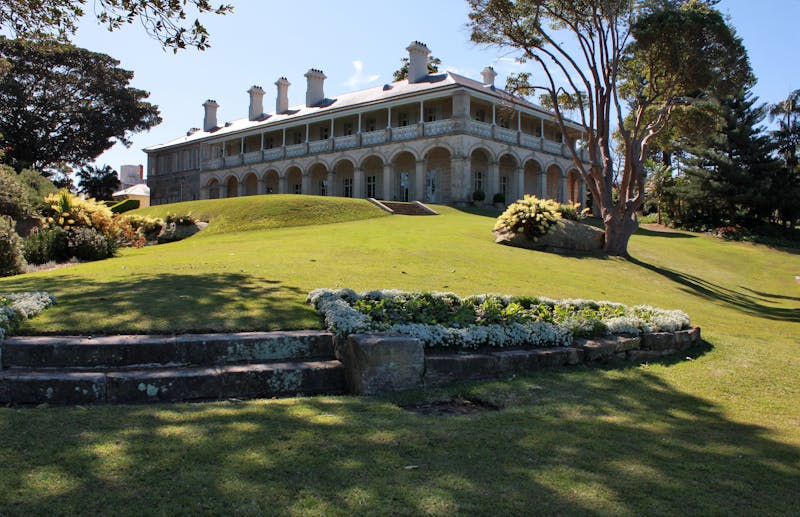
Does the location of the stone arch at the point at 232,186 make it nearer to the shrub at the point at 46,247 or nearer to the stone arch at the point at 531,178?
the stone arch at the point at 531,178

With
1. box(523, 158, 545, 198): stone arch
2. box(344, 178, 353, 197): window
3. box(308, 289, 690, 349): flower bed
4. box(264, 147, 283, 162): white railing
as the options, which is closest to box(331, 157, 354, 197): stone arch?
box(344, 178, 353, 197): window

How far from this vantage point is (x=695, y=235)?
35.9 m

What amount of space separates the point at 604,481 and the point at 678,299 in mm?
11596

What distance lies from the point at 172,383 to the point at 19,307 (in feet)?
7.84

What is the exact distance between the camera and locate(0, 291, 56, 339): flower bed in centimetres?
548

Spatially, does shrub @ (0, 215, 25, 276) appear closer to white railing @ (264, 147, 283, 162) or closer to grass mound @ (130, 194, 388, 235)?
grass mound @ (130, 194, 388, 235)

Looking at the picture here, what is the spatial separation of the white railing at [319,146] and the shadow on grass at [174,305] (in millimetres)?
35865

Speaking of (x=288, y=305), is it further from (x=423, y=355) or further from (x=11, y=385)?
(x=11, y=385)

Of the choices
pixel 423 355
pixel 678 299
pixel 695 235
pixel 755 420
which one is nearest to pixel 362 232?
pixel 678 299

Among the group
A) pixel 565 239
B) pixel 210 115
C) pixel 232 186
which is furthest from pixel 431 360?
pixel 210 115

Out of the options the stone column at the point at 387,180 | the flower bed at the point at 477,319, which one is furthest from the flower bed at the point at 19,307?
the stone column at the point at 387,180

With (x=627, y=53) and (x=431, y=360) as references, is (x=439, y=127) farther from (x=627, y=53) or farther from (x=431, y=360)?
(x=431, y=360)

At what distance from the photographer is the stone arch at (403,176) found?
40062 mm

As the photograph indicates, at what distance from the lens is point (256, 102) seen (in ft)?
184
